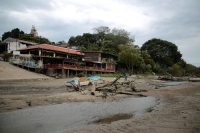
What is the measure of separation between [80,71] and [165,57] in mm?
41187

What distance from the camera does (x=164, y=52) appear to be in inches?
2586

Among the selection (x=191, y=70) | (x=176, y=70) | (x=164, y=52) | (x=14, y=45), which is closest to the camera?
(x=14, y=45)

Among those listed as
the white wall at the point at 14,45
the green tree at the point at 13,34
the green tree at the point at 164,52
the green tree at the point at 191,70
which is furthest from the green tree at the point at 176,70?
the green tree at the point at 13,34

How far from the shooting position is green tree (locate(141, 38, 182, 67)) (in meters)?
64.9

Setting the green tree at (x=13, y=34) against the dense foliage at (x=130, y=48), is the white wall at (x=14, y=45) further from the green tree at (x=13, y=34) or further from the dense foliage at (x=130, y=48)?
the green tree at (x=13, y=34)

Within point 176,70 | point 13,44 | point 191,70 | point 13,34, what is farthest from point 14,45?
point 191,70

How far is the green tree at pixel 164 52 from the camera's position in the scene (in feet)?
213

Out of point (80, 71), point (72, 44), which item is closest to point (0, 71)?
point (80, 71)

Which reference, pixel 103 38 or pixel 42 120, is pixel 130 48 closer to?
pixel 103 38

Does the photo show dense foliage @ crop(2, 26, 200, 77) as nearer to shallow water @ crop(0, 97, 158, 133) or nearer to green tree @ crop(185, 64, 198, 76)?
green tree @ crop(185, 64, 198, 76)

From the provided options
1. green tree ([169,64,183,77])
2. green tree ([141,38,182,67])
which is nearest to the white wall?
green tree ([141,38,182,67])

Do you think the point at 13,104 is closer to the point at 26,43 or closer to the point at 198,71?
the point at 26,43

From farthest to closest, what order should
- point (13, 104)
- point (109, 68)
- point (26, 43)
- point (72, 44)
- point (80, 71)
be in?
point (72, 44) → point (109, 68) → point (26, 43) → point (80, 71) → point (13, 104)

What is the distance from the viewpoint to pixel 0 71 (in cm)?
2762
